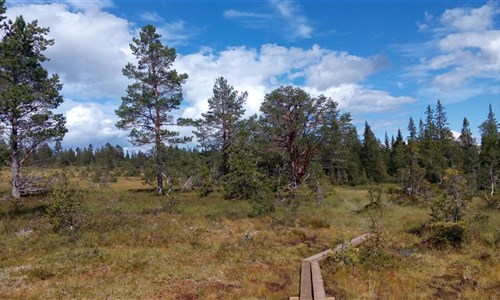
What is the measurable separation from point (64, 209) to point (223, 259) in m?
8.87

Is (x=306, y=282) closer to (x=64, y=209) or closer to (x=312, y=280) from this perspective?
(x=312, y=280)

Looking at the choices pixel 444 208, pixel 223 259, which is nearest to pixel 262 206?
pixel 223 259

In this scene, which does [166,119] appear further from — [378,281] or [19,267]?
[378,281]

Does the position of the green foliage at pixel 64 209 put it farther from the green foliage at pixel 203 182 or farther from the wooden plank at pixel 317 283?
the green foliage at pixel 203 182

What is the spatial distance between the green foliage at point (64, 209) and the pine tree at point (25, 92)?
359 inches

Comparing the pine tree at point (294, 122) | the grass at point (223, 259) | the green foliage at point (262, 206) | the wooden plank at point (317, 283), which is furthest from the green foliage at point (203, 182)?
the wooden plank at point (317, 283)

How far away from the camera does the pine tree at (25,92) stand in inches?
992

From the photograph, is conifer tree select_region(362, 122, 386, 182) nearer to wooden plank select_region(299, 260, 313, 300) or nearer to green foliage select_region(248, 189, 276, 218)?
green foliage select_region(248, 189, 276, 218)

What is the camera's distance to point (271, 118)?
36.1 metres

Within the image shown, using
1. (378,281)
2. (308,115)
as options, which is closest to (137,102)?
(308,115)

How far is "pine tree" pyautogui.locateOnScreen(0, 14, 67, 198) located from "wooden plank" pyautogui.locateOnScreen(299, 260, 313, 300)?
21360mm

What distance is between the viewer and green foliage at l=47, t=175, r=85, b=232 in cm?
1831

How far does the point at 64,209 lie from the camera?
18312 mm

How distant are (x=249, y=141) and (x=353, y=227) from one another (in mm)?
17243
